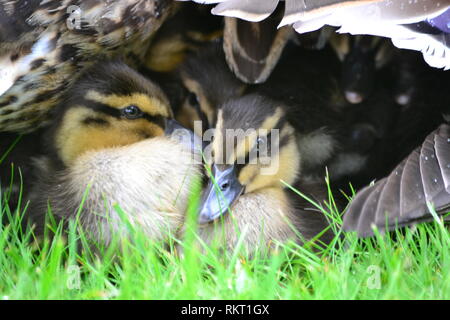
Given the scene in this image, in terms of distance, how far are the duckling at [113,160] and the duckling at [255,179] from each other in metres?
0.11

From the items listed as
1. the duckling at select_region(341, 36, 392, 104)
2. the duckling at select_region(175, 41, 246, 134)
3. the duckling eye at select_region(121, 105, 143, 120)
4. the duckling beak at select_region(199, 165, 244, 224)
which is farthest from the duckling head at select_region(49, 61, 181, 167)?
the duckling at select_region(341, 36, 392, 104)

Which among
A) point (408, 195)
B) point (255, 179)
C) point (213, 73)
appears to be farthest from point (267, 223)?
point (213, 73)

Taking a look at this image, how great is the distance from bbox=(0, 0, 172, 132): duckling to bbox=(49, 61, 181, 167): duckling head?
45 millimetres

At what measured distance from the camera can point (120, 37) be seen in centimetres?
223

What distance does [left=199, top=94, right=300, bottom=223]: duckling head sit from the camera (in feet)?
7.09

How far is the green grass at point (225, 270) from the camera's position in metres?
1.76

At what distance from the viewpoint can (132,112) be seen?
2.30m

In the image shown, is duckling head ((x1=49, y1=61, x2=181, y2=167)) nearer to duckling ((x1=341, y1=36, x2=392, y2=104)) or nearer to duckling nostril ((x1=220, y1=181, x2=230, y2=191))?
duckling nostril ((x1=220, y1=181, x2=230, y2=191))

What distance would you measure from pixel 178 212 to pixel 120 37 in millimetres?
509

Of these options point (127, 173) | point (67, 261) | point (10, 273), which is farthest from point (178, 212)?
point (10, 273)

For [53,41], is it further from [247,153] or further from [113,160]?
[247,153]

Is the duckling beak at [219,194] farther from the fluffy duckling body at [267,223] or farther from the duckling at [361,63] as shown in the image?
the duckling at [361,63]

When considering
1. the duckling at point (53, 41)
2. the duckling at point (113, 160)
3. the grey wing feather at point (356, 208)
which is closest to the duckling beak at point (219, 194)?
the duckling at point (113, 160)

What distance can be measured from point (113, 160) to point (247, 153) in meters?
0.38
